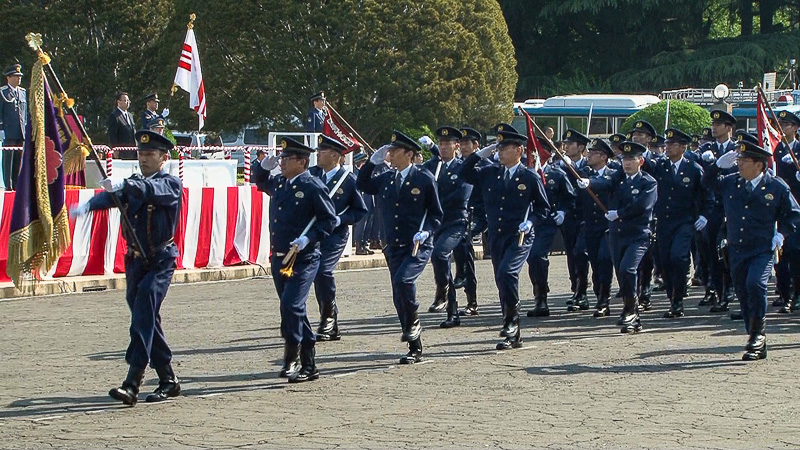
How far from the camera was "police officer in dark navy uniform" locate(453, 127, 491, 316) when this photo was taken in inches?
625

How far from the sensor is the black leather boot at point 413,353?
12539 millimetres

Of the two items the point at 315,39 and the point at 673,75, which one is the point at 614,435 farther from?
the point at 673,75

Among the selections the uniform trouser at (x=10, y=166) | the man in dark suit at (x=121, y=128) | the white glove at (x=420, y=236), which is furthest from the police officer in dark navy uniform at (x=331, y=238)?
the man in dark suit at (x=121, y=128)

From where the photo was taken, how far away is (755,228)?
12805 mm

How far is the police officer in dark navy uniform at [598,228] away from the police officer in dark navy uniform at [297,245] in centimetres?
456

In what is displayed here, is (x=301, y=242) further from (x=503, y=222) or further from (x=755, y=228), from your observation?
(x=755, y=228)

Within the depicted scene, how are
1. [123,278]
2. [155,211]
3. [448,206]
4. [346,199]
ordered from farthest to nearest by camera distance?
1. [123,278]
2. [448,206]
3. [346,199]
4. [155,211]

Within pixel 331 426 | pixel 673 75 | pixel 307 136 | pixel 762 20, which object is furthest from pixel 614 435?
pixel 762 20

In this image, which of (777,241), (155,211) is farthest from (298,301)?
(777,241)

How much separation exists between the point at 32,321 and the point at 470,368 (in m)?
5.84

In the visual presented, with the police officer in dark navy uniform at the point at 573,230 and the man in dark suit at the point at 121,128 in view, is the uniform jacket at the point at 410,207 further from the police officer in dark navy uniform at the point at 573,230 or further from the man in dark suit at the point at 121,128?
the man in dark suit at the point at 121,128

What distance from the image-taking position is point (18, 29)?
41.0 metres

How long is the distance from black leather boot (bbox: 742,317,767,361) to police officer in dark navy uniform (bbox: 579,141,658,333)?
7.28 feet

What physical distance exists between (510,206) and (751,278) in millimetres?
2446
